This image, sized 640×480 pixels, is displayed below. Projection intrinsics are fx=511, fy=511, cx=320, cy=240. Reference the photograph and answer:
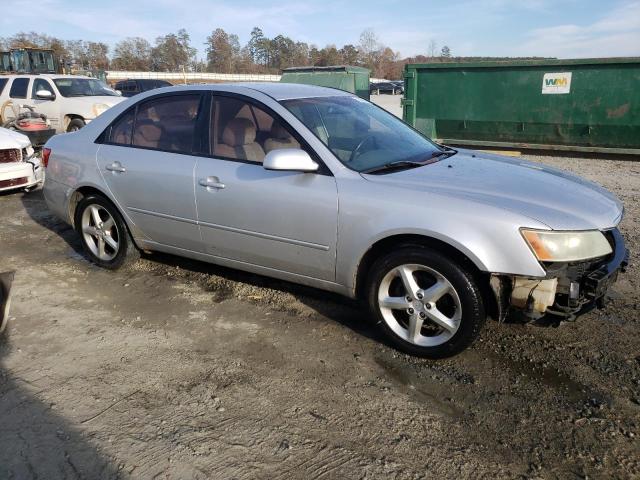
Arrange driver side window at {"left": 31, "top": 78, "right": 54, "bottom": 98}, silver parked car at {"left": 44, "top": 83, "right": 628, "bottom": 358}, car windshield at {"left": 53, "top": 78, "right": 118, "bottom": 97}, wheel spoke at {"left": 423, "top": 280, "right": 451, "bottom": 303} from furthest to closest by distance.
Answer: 1. car windshield at {"left": 53, "top": 78, "right": 118, "bottom": 97}
2. driver side window at {"left": 31, "top": 78, "right": 54, "bottom": 98}
3. wheel spoke at {"left": 423, "top": 280, "right": 451, "bottom": 303}
4. silver parked car at {"left": 44, "top": 83, "right": 628, "bottom": 358}

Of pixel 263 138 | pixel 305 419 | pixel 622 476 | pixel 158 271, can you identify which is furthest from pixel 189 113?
pixel 622 476

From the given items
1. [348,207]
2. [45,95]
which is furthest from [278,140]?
[45,95]

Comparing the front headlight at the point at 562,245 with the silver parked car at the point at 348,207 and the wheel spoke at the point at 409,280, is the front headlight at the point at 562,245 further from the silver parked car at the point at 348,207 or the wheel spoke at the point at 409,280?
the wheel spoke at the point at 409,280

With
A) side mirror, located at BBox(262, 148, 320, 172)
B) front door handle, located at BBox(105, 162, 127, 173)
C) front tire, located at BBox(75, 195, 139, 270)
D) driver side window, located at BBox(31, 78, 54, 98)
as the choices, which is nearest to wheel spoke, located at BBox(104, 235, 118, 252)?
front tire, located at BBox(75, 195, 139, 270)

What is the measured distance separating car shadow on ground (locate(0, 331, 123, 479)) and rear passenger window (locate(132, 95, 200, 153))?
2.02 m

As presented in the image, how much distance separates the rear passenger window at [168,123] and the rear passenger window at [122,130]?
7 cm

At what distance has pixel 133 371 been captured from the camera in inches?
121

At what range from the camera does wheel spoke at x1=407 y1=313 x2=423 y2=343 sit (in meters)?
3.13

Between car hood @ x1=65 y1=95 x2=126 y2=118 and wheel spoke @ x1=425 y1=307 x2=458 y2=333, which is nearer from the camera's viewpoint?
wheel spoke @ x1=425 y1=307 x2=458 y2=333

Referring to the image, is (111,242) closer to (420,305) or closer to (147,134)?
(147,134)

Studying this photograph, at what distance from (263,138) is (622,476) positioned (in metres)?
2.83

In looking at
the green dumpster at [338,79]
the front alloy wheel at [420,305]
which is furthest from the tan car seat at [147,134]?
the green dumpster at [338,79]

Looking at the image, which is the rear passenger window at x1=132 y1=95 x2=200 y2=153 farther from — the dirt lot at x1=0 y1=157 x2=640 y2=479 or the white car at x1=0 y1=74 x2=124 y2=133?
the white car at x1=0 y1=74 x2=124 y2=133

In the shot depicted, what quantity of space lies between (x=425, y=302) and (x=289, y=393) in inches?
37.7
